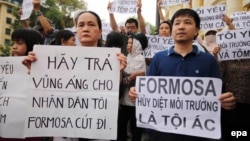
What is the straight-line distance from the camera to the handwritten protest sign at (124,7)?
21.5 ft

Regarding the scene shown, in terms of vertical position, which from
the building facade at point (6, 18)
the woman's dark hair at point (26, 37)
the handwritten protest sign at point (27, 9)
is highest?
the building facade at point (6, 18)

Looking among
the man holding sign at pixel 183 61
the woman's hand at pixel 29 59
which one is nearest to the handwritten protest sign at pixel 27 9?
the woman's hand at pixel 29 59

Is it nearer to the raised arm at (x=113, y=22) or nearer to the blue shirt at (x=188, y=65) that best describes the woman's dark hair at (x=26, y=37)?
the blue shirt at (x=188, y=65)

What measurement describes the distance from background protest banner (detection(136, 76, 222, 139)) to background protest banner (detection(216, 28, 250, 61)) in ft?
7.27

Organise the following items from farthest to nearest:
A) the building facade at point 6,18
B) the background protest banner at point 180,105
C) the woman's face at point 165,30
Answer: the building facade at point 6,18
the woman's face at point 165,30
the background protest banner at point 180,105

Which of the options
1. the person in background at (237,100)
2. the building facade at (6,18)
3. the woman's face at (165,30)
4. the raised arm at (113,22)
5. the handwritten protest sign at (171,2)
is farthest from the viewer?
the building facade at (6,18)

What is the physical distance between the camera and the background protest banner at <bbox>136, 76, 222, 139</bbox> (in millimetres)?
2467

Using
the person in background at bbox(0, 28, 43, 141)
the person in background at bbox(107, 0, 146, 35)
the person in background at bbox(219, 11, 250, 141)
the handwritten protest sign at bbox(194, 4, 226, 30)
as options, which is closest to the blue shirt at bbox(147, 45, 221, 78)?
the person in background at bbox(0, 28, 43, 141)

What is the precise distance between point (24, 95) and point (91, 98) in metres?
0.68

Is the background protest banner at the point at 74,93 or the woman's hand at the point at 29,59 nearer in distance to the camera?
the background protest banner at the point at 74,93

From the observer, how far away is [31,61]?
283 centimetres

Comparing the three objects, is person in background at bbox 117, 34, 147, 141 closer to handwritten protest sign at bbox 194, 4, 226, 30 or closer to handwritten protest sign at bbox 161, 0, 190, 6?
handwritten protest sign at bbox 194, 4, 226, 30

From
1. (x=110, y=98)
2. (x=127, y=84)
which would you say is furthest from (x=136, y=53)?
(x=110, y=98)

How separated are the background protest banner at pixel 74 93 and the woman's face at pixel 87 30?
0.17 meters
